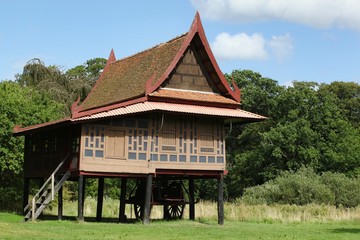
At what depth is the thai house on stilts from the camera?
27094mm

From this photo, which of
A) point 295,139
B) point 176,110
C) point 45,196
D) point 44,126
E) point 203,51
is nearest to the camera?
point 45,196

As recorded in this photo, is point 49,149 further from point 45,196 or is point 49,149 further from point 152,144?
point 152,144

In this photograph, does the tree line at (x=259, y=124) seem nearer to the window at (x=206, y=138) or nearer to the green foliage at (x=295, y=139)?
the green foliage at (x=295, y=139)

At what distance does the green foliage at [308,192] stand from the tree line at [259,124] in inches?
167

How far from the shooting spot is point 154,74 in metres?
28.6

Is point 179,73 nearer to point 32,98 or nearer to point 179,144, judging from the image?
point 179,144

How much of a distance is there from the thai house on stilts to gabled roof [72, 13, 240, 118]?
0.16ft

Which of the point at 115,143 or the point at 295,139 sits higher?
the point at 295,139

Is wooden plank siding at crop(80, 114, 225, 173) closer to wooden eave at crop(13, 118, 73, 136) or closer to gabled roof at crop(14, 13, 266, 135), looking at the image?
gabled roof at crop(14, 13, 266, 135)

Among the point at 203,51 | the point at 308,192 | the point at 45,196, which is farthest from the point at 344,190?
the point at 45,196

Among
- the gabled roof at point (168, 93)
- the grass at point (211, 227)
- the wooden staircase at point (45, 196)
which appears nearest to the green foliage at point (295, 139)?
the grass at point (211, 227)

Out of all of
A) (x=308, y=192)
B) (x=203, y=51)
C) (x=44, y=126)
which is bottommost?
(x=308, y=192)

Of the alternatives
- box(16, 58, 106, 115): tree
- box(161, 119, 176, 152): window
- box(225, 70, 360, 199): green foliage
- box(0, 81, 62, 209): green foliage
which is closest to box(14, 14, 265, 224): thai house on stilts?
box(161, 119, 176, 152): window

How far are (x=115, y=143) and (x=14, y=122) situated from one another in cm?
1061
